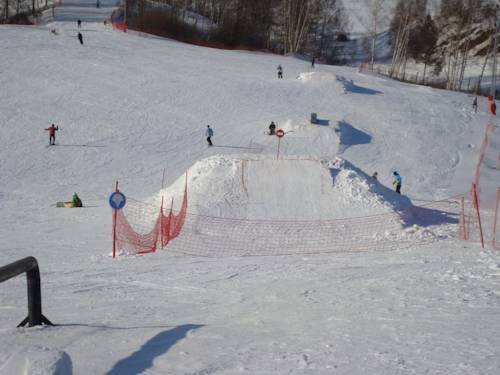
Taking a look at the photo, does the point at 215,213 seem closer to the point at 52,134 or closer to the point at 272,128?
the point at 52,134

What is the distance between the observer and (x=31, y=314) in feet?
17.4

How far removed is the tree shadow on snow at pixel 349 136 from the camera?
87.7ft

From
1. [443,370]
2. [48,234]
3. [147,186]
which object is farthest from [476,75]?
[443,370]

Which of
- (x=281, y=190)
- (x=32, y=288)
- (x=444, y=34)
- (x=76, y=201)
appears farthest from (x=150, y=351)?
(x=444, y=34)

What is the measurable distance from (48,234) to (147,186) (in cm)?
698

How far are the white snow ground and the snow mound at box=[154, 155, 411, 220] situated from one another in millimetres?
85

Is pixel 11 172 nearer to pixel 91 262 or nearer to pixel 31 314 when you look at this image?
pixel 91 262

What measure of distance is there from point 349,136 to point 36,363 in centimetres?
2514

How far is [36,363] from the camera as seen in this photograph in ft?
11.7

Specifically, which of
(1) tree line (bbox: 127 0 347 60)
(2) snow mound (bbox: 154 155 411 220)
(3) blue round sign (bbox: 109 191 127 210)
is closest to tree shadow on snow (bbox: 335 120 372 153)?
(2) snow mound (bbox: 154 155 411 220)

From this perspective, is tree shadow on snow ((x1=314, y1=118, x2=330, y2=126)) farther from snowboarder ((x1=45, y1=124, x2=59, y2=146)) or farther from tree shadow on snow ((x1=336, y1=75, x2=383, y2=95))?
snowboarder ((x1=45, y1=124, x2=59, y2=146))

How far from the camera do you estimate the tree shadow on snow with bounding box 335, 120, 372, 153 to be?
26.7 metres

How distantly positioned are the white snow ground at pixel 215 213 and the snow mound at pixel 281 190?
9cm

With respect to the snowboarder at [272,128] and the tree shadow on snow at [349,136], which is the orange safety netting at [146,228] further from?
the tree shadow on snow at [349,136]
